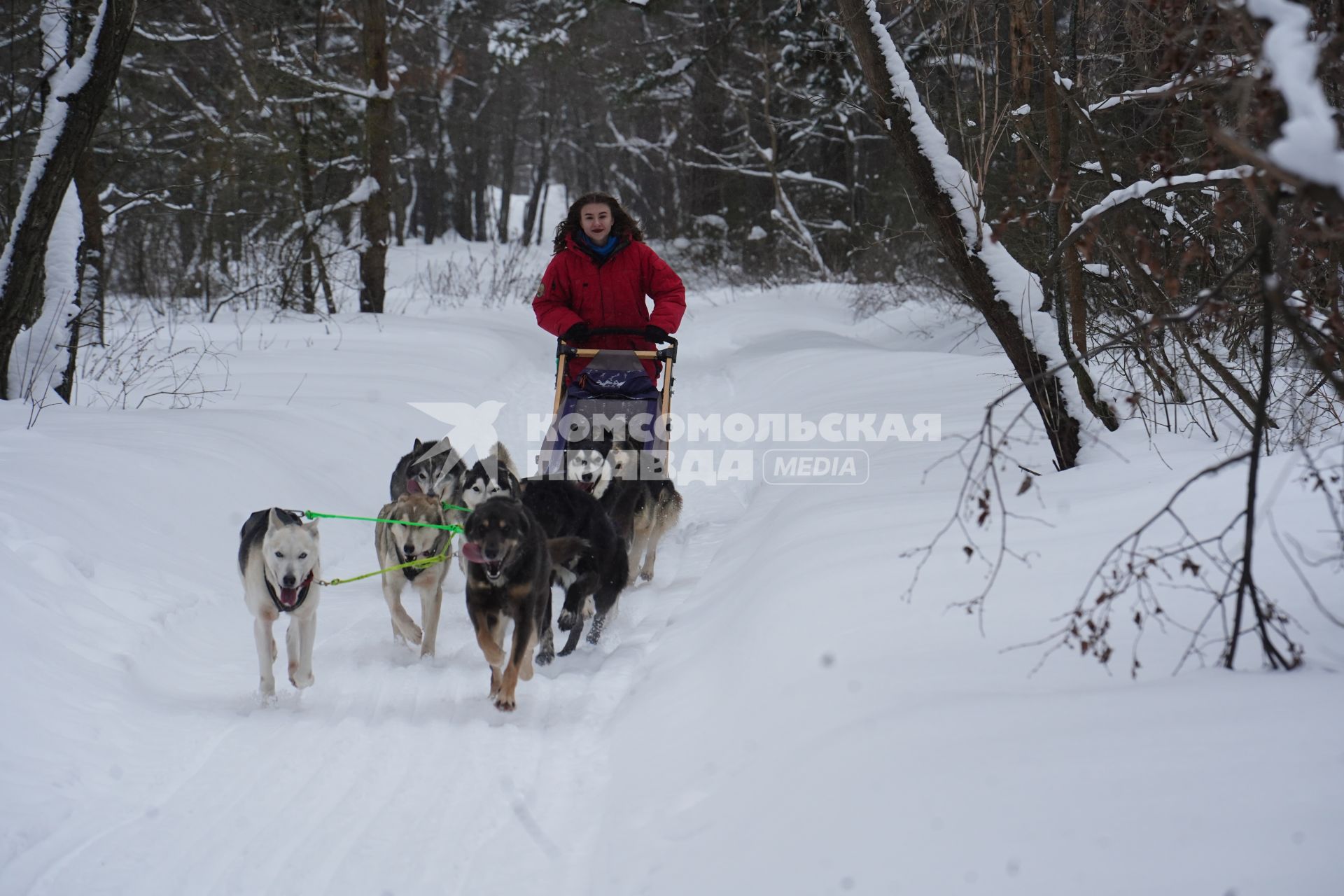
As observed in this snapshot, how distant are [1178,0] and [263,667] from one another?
3655 millimetres

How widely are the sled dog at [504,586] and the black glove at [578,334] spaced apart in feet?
6.41

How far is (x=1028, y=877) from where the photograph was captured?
1.80 m

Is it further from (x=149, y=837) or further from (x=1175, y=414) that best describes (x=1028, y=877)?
(x=1175, y=414)

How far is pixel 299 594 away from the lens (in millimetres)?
3664

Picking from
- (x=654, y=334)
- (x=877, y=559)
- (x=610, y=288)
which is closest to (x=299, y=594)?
(x=877, y=559)

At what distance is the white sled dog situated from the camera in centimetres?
362

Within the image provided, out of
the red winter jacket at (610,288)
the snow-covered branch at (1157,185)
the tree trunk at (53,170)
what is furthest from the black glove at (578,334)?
the tree trunk at (53,170)

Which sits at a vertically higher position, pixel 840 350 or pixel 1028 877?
pixel 840 350

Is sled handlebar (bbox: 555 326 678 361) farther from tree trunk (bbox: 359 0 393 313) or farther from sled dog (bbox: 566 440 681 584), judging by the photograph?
tree trunk (bbox: 359 0 393 313)

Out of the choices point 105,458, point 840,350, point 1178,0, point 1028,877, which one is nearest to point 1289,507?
point 1178,0

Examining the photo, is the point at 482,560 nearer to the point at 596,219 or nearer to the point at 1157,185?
the point at 1157,185

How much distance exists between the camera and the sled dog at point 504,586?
143 inches

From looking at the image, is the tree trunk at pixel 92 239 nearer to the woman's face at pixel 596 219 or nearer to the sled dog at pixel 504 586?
the woman's face at pixel 596 219

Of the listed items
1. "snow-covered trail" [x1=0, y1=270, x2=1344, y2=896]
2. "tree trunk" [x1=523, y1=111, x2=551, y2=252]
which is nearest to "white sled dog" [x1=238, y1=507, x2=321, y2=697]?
"snow-covered trail" [x1=0, y1=270, x2=1344, y2=896]
